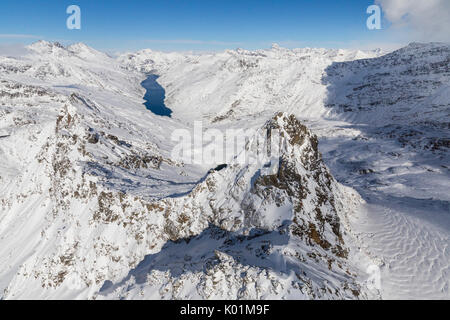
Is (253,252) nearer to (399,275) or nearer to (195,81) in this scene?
(399,275)

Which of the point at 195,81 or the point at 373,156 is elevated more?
the point at 195,81

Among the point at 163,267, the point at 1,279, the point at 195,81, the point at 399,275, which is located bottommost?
the point at 1,279

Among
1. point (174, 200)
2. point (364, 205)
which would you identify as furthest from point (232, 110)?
point (174, 200)

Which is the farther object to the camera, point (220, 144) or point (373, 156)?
point (220, 144)

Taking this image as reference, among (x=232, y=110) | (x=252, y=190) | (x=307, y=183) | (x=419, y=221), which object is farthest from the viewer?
(x=232, y=110)

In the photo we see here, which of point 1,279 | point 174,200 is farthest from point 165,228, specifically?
point 1,279

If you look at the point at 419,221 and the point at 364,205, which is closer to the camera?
the point at 419,221
